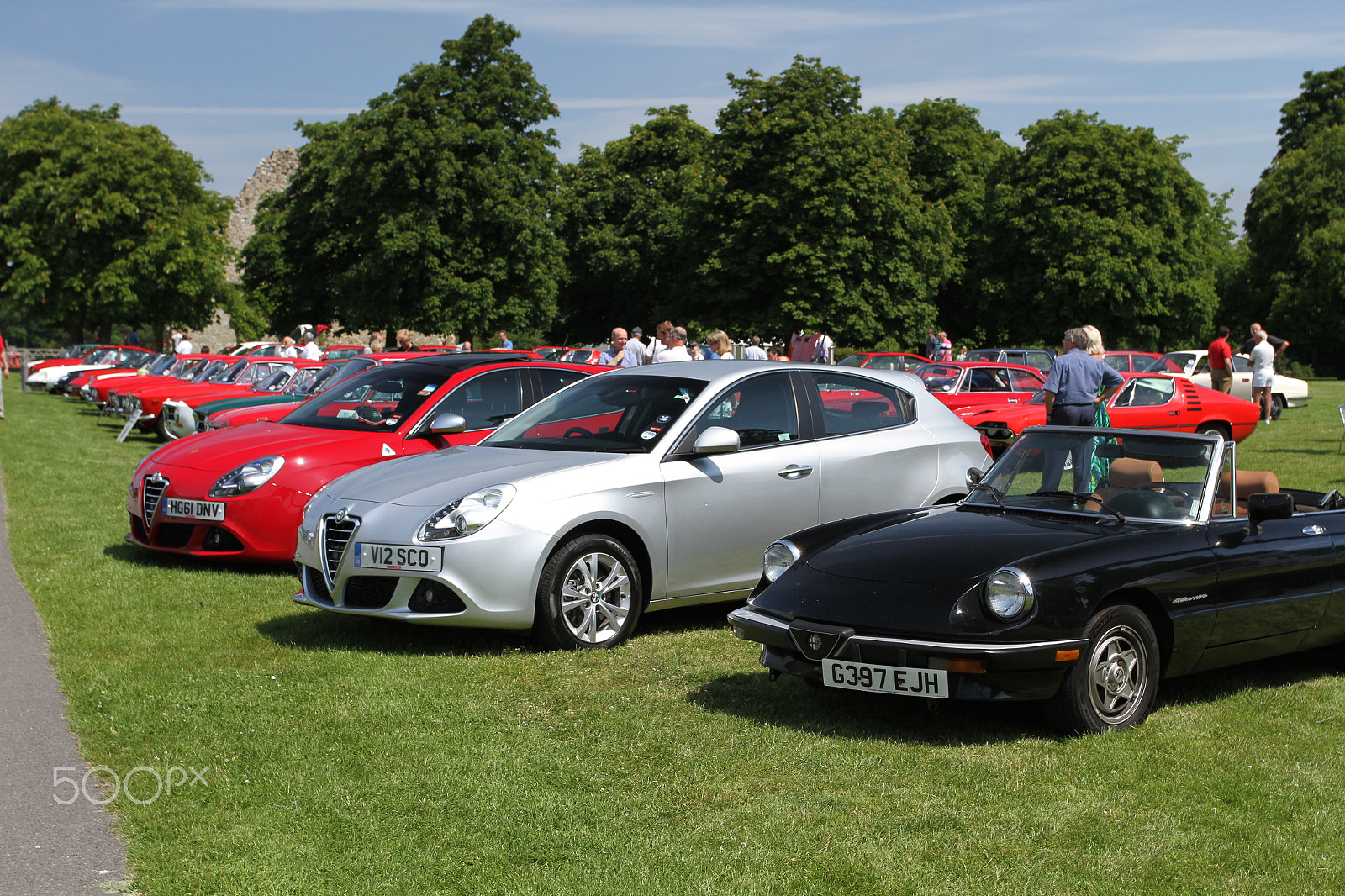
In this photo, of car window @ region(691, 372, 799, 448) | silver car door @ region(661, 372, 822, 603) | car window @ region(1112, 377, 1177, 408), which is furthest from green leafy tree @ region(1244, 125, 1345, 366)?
silver car door @ region(661, 372, 822, 603)

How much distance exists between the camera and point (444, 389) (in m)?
9.74

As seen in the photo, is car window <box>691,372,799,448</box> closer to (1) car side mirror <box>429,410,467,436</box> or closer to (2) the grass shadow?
(2) the grass shadow

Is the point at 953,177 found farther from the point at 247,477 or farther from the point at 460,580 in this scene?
the point at 460,580

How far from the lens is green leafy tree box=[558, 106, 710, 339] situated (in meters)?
54.5

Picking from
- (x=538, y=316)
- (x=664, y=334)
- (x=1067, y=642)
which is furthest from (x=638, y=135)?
(x=1067, y=642)

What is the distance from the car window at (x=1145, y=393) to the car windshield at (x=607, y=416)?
1298 centimetres

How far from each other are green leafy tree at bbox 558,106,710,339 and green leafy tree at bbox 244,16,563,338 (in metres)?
7.35

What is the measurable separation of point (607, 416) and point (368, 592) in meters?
1.85

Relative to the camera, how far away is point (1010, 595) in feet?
16.9

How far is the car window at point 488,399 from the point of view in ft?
31.8

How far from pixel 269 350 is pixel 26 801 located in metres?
33.7

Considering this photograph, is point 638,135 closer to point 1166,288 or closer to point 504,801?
point 1166,288

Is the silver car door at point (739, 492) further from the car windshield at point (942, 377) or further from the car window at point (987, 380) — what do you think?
the car window at point (987, 380)

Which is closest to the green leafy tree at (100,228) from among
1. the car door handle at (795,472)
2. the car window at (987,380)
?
the car window at (987,380)
